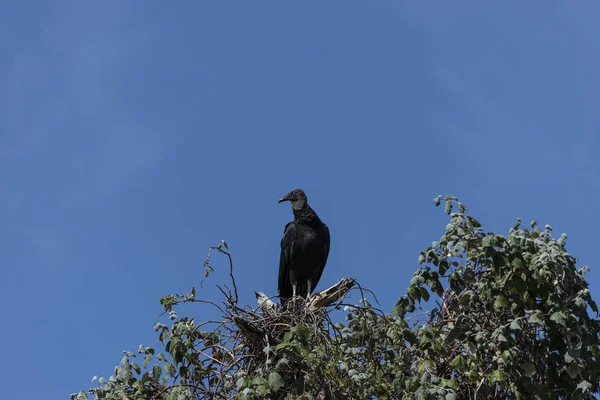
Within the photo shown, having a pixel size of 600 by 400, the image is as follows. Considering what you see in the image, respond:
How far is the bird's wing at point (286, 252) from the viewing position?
7.93 m

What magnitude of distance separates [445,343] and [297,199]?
3.19m

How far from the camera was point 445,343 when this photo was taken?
5367 millimetres

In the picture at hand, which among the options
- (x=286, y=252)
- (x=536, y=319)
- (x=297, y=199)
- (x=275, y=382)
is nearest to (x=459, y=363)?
(x=536, y=319)

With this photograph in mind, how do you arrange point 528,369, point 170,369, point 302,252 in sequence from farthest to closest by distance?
point 302,252 < point 170,369 < point 528,369

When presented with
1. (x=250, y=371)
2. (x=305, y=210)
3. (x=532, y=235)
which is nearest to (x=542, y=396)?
(x=532, y=235)

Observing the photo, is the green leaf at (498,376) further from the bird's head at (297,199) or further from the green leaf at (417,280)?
Answer: the bird's head at (297,199)

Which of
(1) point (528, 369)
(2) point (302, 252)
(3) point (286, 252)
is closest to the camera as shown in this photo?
(1) point (528, 369)

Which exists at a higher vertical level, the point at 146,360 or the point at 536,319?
the point at 146,360

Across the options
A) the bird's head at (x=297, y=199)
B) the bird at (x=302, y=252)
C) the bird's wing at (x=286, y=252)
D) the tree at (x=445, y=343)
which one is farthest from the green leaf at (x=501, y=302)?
the bird's head at (x=297, y=199)

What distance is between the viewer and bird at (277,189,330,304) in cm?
785

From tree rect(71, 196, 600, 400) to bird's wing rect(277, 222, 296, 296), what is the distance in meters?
2.21

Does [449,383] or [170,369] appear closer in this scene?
[449,383]

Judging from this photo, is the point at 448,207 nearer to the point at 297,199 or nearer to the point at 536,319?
the point at 536,319

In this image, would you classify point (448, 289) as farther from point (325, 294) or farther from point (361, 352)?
point (325, 294)
